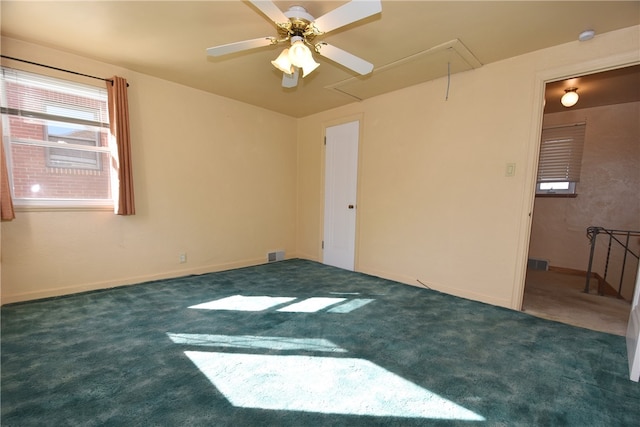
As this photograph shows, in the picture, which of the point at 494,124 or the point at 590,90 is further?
the point at 590,90

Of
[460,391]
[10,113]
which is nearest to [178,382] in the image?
[460,391]

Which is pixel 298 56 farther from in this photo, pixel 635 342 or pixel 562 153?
pixel 562 153

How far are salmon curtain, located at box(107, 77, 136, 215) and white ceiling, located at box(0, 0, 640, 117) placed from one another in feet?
1.12

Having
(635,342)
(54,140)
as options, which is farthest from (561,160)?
(54,140)

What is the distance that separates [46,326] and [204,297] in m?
1.27

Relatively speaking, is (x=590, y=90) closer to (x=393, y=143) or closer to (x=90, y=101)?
(x=393, y=143)

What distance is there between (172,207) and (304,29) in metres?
2.85

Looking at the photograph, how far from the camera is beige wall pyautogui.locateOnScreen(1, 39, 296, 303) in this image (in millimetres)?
2830

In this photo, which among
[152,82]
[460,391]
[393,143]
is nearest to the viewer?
[460,391]

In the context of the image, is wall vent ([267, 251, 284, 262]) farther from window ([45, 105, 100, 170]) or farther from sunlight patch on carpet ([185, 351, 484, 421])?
sunlight patch on carpet ([185, 351, 484, 421])

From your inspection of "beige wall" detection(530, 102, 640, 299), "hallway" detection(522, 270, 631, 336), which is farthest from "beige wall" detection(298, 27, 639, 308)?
"beige wall" detection(530, 102, 640, 299)

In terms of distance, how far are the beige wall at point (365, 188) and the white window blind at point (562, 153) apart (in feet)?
8.48

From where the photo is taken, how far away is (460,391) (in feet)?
5.26

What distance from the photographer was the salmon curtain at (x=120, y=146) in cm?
306
